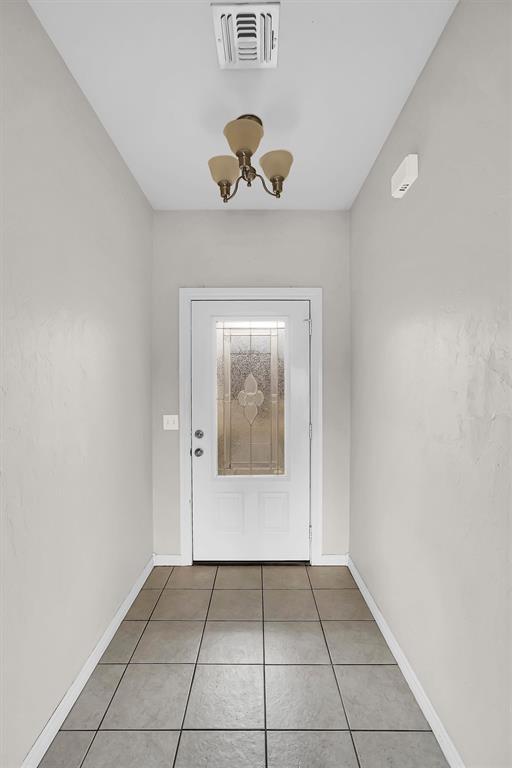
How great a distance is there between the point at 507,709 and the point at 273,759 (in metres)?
0.84

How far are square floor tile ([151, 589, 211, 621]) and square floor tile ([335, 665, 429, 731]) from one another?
2.96 feet

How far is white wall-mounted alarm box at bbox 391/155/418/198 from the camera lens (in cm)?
187

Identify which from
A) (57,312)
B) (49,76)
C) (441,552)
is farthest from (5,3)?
(441,552)

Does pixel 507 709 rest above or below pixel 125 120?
below

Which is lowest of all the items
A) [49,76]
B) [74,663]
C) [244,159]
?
[74,663]

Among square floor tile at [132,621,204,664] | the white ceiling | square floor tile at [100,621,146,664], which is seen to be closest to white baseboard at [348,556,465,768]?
square floor tile at [132,621,204,664]

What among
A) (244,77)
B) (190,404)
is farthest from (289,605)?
(244,77)

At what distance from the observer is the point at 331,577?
3051 millimetres

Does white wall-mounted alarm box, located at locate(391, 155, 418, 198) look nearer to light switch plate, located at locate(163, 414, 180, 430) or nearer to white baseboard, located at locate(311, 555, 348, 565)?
light switch plate, located at locate(163, 414, 180, 430)

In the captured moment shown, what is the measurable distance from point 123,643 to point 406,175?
8.56ft

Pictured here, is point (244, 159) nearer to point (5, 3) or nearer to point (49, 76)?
point (49, 76)

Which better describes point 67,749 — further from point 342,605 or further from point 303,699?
point 342,605

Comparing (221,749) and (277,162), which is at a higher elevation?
(277,162)

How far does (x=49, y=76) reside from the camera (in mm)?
1662
